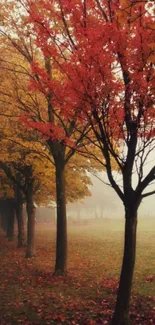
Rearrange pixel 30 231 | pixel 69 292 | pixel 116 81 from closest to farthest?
pixel 116 81 → pixel 69 292 → pixel 30 231

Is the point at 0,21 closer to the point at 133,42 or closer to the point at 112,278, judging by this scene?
the point at 133,42

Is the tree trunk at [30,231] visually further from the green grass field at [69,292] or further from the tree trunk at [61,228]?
the tree trunk at [61,228]

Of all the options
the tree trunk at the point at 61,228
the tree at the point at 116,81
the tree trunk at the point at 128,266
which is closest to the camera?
the tree at the point at 116,81

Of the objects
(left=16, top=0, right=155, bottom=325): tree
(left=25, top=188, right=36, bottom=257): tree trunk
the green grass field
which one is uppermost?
(left=16, top=0, right=155, bottom=325): tree

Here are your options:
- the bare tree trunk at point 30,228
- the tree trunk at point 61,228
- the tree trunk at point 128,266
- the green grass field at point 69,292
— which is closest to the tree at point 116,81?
the tree trunk at point 128,266

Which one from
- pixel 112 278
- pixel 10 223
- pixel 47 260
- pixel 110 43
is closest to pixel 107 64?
pixel 110 43

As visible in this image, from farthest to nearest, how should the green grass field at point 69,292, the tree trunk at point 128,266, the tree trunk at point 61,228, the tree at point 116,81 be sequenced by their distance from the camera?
the tree trunk at point 61,228 → the green grass field at point 69,292 → the tree trunk at point 128,266 → the tree at point 116,81

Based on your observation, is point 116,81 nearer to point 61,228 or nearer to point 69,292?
point 69,292

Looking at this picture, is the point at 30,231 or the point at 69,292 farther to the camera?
the point at 30,231

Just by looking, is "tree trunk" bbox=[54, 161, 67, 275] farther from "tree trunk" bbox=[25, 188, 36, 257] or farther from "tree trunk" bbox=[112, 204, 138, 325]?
"tree trunk" bbox=[112, 204, 138, 325]

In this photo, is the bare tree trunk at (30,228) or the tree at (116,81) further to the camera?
the bare tree trunk at (30,228)

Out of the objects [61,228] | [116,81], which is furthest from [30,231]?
[116,81]

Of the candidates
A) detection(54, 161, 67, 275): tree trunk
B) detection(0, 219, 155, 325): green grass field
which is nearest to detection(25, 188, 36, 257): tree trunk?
detection(0, 219, 155, 325): green grass field

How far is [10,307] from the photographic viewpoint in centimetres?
843
